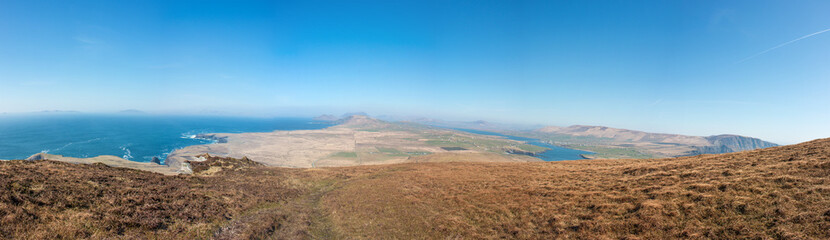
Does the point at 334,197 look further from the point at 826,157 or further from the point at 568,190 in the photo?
the point at 826,157

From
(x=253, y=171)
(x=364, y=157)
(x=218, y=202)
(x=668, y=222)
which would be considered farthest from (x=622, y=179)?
(x=364, y=157)

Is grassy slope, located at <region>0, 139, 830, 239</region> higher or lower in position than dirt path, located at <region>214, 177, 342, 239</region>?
higher

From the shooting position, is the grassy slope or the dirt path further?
the dirt path

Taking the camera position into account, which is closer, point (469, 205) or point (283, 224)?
point (283, 224)

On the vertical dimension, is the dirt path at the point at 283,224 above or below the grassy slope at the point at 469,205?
below

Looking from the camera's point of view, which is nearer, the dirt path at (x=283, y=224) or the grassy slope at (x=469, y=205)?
the grassy slope at (x=469, y=205)

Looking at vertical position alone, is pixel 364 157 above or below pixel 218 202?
below

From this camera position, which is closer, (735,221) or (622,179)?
(735,221)

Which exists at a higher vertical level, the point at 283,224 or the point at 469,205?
the point at 469,205
